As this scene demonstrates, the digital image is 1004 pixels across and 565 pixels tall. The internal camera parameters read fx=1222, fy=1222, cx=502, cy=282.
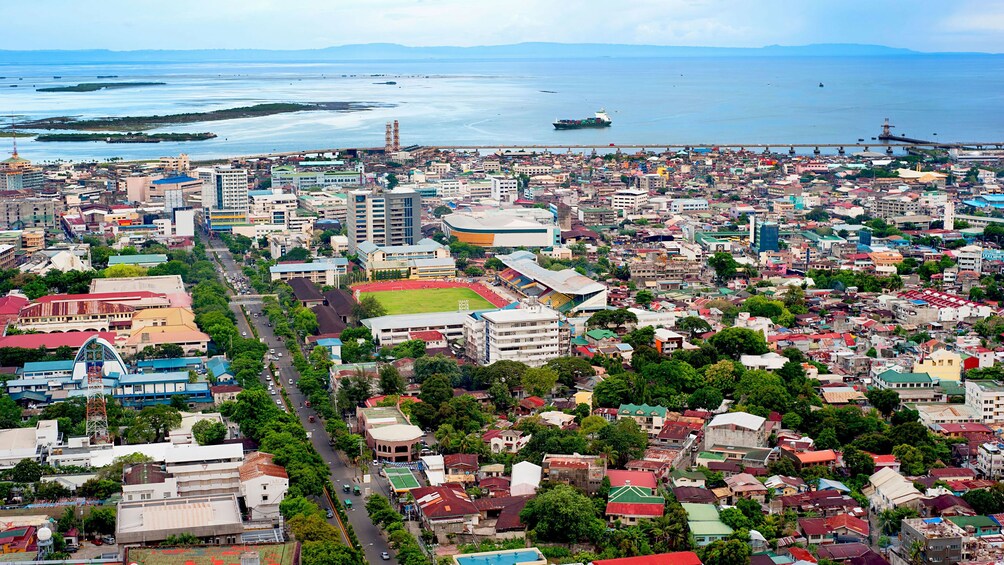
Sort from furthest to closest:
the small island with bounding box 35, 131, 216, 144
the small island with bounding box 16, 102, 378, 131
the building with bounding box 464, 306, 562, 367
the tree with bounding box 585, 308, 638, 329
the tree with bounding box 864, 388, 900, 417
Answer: the small island with bounding box 16, 102, 378, 131, the small island with bounding box 35, 131, 216, 144, the tree with bounding box 585, 308, 638, 329, the building with bounding box 464, 306, 562, 367, the tree with bounding box 864, 388, 900, 417

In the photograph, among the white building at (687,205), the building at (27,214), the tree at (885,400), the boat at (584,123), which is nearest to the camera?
the tree at (885,400)

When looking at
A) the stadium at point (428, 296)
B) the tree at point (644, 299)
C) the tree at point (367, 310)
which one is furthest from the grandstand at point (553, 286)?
the tree at point (367, 310)

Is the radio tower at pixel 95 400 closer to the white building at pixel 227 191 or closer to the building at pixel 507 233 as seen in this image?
the building at pixel 507 233

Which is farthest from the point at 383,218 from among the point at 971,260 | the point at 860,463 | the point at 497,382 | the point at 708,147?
the point at 708,147

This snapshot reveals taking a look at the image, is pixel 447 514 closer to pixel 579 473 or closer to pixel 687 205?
pixel 579 473

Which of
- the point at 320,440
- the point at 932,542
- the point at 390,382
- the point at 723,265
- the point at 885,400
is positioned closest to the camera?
the point at 932,542

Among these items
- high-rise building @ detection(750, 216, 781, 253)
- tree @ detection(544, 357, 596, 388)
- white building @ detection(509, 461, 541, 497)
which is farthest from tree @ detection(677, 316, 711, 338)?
high-rise building @ detection(750, 216, 781, 253)

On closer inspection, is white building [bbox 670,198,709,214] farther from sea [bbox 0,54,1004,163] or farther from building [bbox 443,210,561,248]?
sea [bbox 0,54,1004,163]
